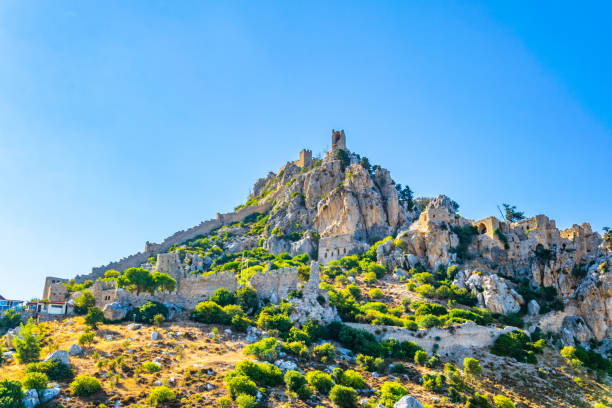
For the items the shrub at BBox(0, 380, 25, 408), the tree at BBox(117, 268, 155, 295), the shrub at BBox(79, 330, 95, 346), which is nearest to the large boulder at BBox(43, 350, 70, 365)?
the shrub at BBox(0, 380, 25, 408)

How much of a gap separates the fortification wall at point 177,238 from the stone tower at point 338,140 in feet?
57.7

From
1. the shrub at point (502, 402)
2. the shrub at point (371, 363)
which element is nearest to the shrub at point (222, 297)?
the shrub at point (371, 363)

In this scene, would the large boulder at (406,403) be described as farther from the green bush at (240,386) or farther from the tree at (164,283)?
the tree at (164,283)

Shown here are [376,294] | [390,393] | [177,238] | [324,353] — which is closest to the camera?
[390,393]

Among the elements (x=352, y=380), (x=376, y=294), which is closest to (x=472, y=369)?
(x=352, y=380)

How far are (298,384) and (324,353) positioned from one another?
20.6 feet

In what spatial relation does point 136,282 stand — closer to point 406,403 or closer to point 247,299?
point 247,299

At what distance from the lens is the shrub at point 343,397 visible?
3409 centimetres

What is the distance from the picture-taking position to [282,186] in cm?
11100

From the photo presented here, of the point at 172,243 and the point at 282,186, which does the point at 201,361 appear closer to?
the point at 172,243

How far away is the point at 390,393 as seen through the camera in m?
35.3

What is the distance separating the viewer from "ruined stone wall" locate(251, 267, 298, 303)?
51531mm

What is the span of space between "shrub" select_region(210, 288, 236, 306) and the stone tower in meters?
59.9

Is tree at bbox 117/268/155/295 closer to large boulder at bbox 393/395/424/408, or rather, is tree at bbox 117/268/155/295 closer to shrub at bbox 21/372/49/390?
shrub at bbox 21/372/49/390
